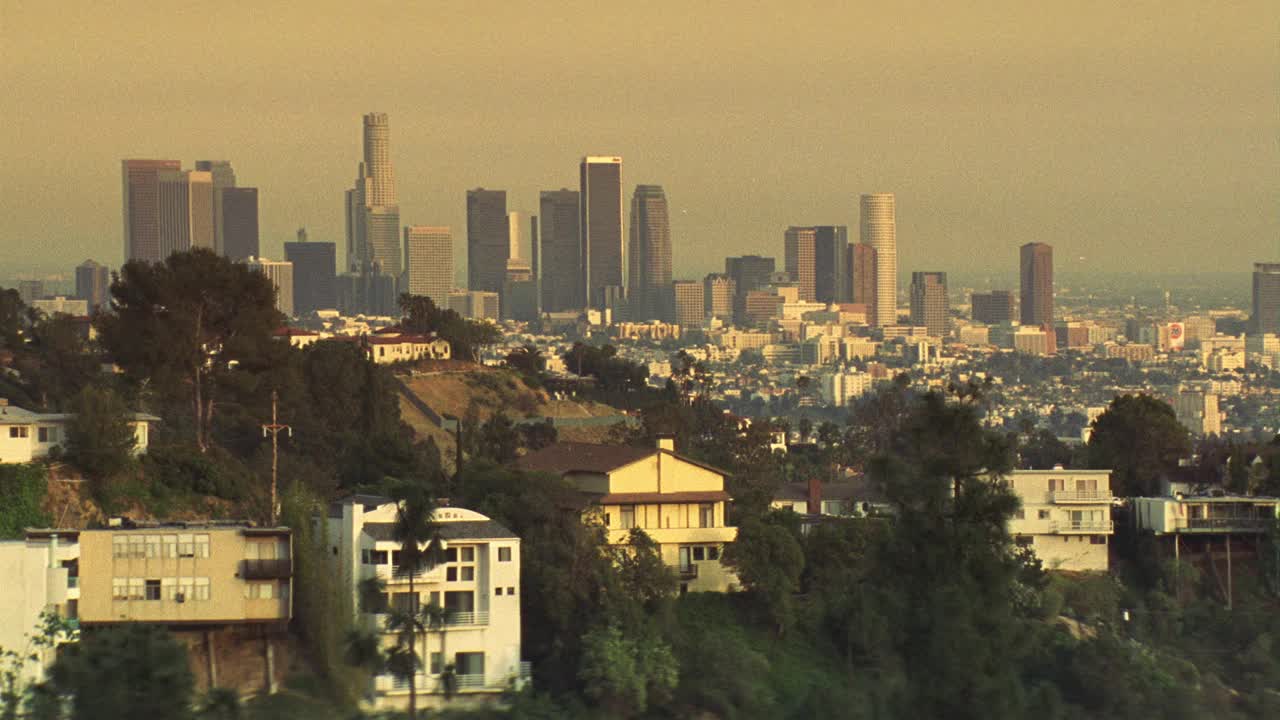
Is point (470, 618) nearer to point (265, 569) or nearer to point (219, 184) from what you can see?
point (265, 569)

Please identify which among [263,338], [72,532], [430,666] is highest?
[263,338]

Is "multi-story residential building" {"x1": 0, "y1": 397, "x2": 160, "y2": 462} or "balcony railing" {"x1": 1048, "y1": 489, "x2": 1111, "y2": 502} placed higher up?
"multi-story residential building" {"x1": 0, "y1": 397, "x2": 160, "y2": 462}

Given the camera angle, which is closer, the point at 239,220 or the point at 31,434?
the point at 31,434

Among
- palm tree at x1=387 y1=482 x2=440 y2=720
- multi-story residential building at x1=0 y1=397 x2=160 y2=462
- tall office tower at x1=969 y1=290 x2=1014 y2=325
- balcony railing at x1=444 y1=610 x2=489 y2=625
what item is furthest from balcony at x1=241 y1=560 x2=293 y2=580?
tall office tower at x1=969 y1=290 x2=1014 y2=325

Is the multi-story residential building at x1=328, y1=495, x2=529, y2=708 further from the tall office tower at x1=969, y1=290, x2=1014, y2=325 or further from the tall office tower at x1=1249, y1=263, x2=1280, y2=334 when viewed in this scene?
the tall office tower at x1=969, y1=290, x2=1014, y2=325

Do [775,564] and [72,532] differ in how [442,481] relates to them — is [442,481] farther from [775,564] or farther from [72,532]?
[72,532]

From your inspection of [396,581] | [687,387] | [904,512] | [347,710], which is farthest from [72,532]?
[687,387]

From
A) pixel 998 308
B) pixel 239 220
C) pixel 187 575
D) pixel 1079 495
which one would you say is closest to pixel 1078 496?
pixel 1079 495
